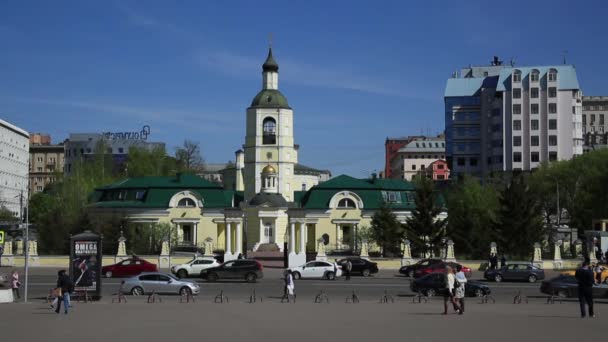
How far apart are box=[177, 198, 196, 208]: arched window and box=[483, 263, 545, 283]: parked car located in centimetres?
4468

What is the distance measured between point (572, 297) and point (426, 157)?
138 m

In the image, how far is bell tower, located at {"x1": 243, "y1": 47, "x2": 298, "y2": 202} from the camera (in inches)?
3836

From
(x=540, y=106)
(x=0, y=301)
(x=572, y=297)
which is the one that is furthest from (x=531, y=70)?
(x=0, y=301)

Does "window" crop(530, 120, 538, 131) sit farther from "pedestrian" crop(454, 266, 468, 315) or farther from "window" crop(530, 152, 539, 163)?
"pedestrian" crop(454, 266, 468, 315)

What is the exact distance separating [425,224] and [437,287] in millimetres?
31776

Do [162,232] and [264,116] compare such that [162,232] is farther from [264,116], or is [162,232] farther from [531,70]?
[531,70]

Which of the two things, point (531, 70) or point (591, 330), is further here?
point (531, 70)

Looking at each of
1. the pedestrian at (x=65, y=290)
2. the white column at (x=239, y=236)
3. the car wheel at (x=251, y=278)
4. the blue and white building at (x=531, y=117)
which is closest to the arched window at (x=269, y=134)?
the white column at (x=239, y=236)

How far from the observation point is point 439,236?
6919cm

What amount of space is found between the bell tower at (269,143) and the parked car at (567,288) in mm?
60495

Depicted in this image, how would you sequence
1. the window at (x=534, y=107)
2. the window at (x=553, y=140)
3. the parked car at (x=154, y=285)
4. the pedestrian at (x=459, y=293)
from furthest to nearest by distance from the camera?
the window at (x=534, y=107)
the window at (x=553, y=140)
the parked car at (x=154, y=285)
the pedestrian at (x=459, y=293)

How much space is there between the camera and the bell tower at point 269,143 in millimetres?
97438

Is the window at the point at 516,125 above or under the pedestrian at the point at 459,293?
above

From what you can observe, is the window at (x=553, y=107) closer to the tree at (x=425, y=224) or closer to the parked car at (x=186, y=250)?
the tree at (x=425, y=224)
